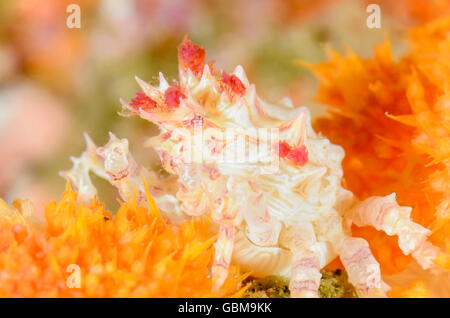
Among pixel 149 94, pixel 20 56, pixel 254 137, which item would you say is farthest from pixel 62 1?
pixel 254 137

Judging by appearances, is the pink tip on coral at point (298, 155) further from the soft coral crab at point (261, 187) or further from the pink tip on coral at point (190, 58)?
the pink tip on coral at point (190, 58)

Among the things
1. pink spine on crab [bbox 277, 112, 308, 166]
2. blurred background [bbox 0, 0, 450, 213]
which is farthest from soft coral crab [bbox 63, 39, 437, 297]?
blurred background [bbox 0, 0, 450, 213]

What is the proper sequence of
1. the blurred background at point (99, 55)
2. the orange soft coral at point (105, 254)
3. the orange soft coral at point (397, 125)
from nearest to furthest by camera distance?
the orange soft coral at point (105, 254) → the orange soft coral at point (397, 125) → the blurred background at point (99, 55)

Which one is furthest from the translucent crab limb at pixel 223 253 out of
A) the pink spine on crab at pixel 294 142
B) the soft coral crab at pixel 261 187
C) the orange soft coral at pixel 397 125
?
the orange soft coral at pixel 397 125

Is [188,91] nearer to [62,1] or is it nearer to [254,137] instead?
[254,137]

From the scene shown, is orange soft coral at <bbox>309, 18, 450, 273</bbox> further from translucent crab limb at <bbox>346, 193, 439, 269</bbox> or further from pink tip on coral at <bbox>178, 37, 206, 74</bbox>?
pink tip on coral at <bbox>178, 37, 206, 74</bbox>

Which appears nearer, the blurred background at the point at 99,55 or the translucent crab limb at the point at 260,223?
the translucent crab limb at the point at 260,223
